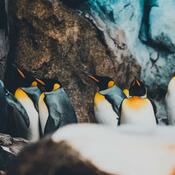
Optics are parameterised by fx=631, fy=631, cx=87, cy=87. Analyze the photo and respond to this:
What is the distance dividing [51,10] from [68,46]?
518 millimetres

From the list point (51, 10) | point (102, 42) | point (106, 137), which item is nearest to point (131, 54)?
point (102, 42)

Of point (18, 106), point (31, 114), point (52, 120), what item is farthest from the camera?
point (31, 114)

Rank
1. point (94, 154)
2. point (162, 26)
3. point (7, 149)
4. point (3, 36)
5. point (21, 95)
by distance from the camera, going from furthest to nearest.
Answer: point (162, 26) < point (3, 36) < point (21, 95) < point (7, 149) < point (94, 154)

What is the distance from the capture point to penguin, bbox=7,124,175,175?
1749 mm

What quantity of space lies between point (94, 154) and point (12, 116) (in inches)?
214

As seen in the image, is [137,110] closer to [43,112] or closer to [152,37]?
[43,112]

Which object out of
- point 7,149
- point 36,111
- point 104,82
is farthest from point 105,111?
point 7,149

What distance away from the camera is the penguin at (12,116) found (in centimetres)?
688

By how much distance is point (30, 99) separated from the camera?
7.42 metres

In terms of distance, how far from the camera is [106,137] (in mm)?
1834

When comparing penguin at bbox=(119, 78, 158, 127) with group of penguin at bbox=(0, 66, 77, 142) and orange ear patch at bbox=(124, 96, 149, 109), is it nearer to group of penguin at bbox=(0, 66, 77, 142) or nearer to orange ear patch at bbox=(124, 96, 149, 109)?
orange ear patch at bbox=(124, 96, 149, 109)

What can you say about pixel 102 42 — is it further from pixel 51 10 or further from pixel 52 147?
pixel 52 147

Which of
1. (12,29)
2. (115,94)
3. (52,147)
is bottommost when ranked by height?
(115,94)

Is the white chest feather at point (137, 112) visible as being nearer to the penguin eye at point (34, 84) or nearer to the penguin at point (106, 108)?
the penguin at point (106, 108)
